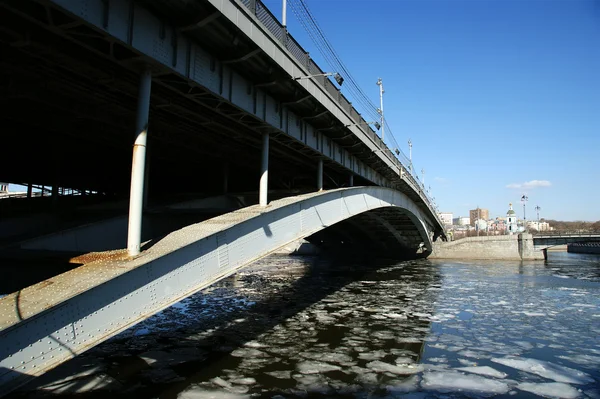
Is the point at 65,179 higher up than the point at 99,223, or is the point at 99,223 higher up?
the point at 65,179

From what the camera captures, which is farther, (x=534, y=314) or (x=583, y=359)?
(x=534, y=314)

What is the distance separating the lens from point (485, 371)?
7754mm

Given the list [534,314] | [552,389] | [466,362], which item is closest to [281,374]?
[466,362]

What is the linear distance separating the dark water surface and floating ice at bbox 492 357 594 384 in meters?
0.03

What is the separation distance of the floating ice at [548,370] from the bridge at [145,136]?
6733 mm

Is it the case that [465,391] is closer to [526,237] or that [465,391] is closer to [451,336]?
[451,336]

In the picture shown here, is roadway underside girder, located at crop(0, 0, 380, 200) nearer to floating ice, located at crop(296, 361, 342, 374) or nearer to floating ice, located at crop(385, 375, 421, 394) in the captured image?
floating ice, located at crop(296, 361, 342, 374)

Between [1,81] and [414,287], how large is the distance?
20.4 metres

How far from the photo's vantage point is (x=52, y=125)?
470 inches

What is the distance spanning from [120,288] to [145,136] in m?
2.85

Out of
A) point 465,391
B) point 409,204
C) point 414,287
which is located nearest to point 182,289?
point 465,391

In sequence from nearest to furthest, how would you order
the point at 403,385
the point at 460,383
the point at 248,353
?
the point at 403,385
the point at 460,383
the point at 248,353

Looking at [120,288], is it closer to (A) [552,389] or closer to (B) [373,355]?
(B) [373,355]

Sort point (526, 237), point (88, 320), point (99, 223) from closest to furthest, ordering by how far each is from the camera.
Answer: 1. point (88, 320)
2. point (99, 223)
3. point (526, 237)
